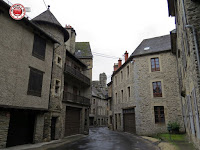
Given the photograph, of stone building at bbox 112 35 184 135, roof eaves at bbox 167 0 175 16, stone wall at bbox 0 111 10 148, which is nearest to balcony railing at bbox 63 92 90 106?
stone building at bbox 112 35 184 135

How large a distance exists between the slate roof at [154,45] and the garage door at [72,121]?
31.0ft

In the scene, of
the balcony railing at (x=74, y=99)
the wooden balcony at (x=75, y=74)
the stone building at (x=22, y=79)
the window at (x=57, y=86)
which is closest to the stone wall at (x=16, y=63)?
the stone building at (x=22, y=79)

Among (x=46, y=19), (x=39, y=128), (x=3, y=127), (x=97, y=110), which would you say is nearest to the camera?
(x=3, y=127)

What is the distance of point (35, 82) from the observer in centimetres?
1126

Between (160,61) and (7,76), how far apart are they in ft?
48.7

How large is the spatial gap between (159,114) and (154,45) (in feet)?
26.9

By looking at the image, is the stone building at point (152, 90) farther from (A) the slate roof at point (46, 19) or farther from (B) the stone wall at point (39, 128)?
(B) the stone wall at point (39, 128)

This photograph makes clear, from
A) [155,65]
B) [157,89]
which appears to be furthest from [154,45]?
[157,89]

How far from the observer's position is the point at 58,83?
1447cm

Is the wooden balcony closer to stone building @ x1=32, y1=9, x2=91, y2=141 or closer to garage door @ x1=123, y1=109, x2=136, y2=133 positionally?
stone building @ x1=32, y1=9, x2=91, y2=141

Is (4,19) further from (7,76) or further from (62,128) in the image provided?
(62,128)

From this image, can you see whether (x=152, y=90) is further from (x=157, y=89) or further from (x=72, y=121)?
(x=72, y=121)

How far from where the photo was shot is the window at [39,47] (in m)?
11.5

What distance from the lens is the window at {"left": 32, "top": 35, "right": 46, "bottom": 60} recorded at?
1149cm
